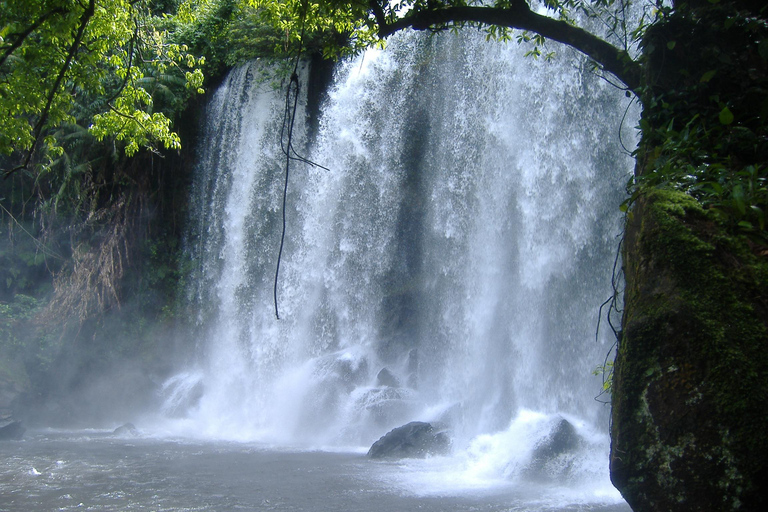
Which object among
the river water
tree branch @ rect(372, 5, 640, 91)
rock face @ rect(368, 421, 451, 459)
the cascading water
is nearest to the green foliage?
tree branch @ rect(372, 5, 640, 91)

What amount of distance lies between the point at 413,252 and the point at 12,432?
910 centimetres

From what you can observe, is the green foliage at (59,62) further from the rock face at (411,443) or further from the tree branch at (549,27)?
the rock face at (411,443)

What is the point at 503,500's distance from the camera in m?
6.52

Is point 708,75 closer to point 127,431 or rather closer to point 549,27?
point 549,27

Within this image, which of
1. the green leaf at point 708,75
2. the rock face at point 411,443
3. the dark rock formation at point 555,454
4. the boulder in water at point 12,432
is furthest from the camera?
the boulder in water at point 12,432

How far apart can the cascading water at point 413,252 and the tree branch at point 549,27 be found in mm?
6073

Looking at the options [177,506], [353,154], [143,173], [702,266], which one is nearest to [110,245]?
[143,173]

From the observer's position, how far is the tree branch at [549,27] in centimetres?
408

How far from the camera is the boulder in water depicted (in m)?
10.6

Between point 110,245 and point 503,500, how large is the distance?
11.0 m

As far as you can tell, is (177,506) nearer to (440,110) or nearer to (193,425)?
(193,425)

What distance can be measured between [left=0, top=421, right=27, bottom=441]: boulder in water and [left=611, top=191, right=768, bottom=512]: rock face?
11492 mm

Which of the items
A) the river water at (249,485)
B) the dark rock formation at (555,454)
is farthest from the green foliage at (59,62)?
the dark rock formation at (555,454)

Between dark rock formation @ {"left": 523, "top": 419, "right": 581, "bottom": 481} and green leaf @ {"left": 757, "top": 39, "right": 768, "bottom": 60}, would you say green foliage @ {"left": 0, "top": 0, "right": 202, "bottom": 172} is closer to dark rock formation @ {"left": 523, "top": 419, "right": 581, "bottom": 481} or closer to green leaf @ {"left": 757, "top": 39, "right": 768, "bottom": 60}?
green leaf @ {"left": 757, "top": 39, "right": 768, "bottom": 60}
